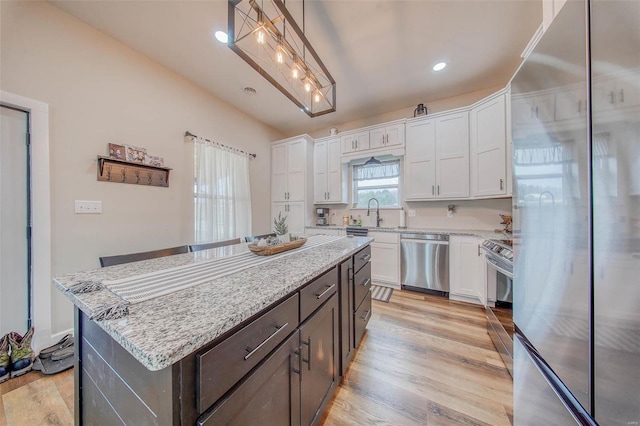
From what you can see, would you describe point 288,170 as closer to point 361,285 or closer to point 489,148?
point 361,285

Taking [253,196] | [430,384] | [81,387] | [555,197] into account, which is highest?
[253,196]

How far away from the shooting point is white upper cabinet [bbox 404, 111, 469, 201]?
9.53 ft

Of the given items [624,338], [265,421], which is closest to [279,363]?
[265,421]

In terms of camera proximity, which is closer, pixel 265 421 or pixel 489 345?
pixel 265 421

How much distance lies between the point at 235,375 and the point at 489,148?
11.0 feet

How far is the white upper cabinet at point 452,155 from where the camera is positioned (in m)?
2.89

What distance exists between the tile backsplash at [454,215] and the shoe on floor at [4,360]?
13.1 ft

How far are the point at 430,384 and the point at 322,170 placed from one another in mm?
3333

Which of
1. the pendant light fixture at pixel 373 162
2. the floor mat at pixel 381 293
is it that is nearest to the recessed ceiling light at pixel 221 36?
the pendant light fixture at pixel 373 162

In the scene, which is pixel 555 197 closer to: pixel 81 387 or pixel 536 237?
pixel 536 237

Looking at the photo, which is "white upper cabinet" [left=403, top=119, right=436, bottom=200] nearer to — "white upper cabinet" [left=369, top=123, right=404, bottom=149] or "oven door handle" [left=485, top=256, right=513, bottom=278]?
"white upper cabinet" [left=369, top=123, right=404, bottom=149]

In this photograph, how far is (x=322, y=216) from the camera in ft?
13.7

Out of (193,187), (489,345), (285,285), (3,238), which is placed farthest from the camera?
(193,187)

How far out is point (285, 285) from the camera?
2.73ft
